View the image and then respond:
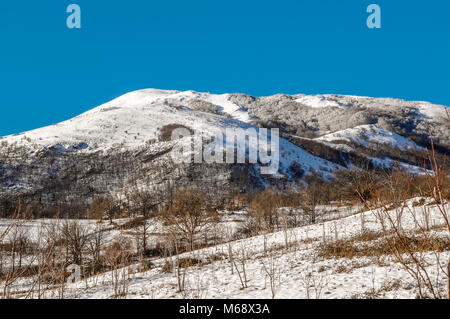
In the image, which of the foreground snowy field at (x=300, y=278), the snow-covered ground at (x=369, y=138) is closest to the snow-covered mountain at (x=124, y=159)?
the snow-covered ground at (x=369, y=138)

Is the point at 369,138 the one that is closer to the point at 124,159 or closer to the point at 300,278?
the point at 124,159

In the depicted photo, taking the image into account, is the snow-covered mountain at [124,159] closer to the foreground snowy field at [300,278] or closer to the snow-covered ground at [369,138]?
the snow-covered ground at [369,138]

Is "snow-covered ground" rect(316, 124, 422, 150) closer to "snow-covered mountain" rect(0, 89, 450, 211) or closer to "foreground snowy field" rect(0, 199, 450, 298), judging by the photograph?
"snow-covered mountain" rect(0, 89, 450, 211)

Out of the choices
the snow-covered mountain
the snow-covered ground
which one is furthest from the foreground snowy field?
the snow-covered ground

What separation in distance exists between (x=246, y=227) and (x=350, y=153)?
245 feet

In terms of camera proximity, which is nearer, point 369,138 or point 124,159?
point 124,159

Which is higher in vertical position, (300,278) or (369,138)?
(369,138)

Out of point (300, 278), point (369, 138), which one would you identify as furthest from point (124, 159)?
point (369, 138)

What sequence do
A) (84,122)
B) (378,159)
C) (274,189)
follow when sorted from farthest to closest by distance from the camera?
1. (378,159)
2. (84,122)
3. (274,189)

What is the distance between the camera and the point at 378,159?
94.6 metres

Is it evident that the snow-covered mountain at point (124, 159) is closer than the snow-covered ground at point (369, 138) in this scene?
Yes
